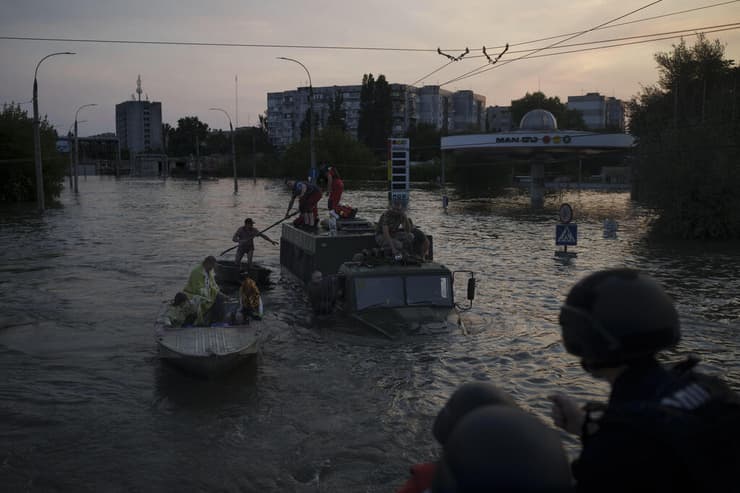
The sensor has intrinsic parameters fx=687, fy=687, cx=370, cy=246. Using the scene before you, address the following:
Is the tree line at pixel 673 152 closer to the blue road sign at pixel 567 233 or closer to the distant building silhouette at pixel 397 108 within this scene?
the blue road sign at pixel 567 233

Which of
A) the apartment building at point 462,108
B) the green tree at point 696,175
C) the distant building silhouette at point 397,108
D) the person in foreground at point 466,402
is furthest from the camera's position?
the apartment building at point 462,108

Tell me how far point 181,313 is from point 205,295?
578 millimetres

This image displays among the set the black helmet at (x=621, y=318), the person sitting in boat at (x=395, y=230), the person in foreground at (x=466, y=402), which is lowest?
the person sitting in boat at (x=395, y=230)

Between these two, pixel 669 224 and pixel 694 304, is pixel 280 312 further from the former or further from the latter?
pixel 669 224

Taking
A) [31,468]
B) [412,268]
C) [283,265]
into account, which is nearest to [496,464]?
[31,468]

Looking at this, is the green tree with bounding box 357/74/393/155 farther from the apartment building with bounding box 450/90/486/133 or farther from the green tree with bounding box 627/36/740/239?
the green tree with bounding box 627/36/740/239

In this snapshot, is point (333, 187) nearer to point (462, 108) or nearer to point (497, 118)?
point (462, 108)

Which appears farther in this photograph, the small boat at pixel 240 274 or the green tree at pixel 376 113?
the green tree at pixel 376 113

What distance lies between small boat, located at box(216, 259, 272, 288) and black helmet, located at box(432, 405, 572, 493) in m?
17.7

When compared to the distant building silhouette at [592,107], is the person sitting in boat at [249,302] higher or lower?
lower

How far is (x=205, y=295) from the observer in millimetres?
12422

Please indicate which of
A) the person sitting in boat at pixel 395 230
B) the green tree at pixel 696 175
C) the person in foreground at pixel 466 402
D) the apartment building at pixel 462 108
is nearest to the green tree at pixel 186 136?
the apartment building at pixel 462 108

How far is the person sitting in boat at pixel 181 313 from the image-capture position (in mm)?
11930

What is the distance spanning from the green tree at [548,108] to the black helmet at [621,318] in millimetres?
115818
